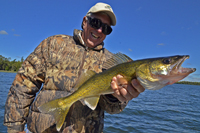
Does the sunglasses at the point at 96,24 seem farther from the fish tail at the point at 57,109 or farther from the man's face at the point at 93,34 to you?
the fish tail at the point at 57,109

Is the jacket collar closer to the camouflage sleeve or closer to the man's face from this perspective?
the man's face

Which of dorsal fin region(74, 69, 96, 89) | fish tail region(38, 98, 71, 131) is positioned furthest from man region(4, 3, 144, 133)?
fish tail region(38, 98, 71, 131)

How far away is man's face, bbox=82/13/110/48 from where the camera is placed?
3.44 m

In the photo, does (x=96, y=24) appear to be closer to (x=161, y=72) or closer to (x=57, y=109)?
(x=161, y=72)

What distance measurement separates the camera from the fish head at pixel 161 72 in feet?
7.33

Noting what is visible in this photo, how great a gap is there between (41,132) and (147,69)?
7.19ft

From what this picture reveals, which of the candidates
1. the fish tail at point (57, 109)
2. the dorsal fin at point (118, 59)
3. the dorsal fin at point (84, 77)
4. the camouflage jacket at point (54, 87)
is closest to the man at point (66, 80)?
the camouflage jacket at point (54, 87)

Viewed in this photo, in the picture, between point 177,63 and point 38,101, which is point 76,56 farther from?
point 177,63

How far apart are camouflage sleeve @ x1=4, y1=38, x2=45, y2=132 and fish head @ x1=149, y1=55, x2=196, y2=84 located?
2190mm

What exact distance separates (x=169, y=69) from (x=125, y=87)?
2.43ft

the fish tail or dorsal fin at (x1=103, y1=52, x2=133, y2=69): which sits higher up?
dorsal fin at (x1=103, y1=52, x2=133, y2=69)

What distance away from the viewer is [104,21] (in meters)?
3.55

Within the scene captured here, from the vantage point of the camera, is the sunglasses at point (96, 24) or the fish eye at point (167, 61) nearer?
the fish eye at point (167, 61)

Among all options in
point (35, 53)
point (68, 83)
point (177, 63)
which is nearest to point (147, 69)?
point (177, 63)
